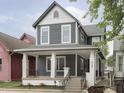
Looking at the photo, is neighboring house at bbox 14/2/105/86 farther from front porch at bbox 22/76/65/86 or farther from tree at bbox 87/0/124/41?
tree at bbox 87/0/124/41

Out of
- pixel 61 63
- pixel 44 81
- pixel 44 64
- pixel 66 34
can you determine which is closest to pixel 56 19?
pixel 66 34

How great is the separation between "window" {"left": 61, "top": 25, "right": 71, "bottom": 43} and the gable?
0.66 metres

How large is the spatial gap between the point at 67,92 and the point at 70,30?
8.76 metres

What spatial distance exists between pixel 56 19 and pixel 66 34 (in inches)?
80.2

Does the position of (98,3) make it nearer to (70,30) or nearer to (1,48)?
(70,30)

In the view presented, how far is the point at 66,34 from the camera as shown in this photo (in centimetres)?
2909

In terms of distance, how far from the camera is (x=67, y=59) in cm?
2936

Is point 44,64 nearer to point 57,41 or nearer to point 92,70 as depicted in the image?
point 57,41

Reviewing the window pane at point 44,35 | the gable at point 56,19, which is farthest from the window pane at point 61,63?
the gable at point 56,19

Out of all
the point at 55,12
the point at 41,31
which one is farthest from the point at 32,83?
the point at 55,12

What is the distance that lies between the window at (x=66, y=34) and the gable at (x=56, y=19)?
2.16ft

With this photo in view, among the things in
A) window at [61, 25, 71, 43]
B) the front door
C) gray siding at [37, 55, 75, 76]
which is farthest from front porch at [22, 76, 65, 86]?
window at [61, 25, 71, 43]

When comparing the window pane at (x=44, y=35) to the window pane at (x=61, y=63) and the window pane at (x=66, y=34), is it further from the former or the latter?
the window pane at (x=61, y=63)

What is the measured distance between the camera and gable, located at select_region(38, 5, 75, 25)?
28969mm
